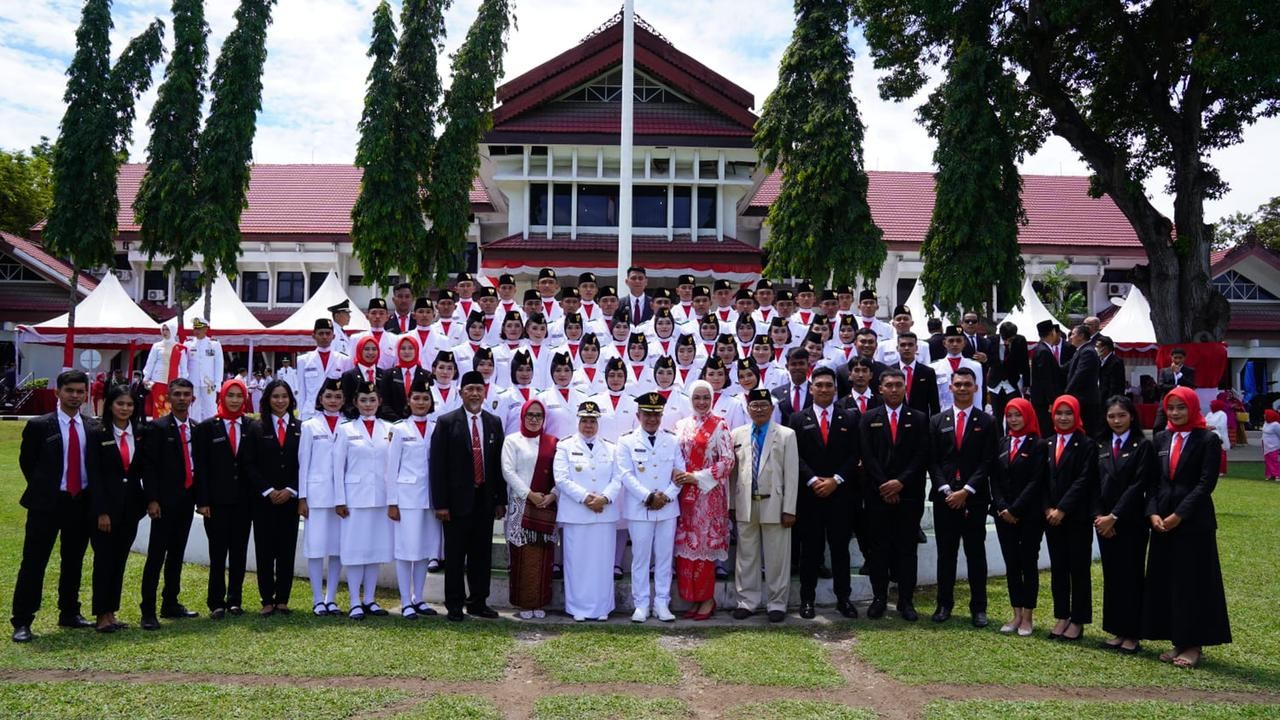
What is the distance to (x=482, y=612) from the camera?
314 inches

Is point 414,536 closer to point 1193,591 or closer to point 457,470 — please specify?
point 457,470

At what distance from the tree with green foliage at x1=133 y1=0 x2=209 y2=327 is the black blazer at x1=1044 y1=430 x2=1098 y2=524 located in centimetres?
2674

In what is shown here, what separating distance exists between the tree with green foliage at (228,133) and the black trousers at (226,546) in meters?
21.0

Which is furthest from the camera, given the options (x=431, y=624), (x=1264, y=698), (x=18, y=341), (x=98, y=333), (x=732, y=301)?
(x=18, y=341)

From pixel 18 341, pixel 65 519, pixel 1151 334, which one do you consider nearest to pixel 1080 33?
pixel 1151 334

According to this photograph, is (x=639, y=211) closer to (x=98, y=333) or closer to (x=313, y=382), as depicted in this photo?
(x=98, y=333)

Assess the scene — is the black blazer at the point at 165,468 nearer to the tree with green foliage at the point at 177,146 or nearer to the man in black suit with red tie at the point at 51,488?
the man in black suit with red tie at the point at 51,488

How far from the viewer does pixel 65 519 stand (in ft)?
23.0

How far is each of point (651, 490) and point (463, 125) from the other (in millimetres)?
18107

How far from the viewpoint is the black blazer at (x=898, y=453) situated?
7902mm

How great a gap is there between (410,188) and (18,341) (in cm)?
1708

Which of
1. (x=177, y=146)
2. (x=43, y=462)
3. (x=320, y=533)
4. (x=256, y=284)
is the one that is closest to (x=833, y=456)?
(x=320, y=533)

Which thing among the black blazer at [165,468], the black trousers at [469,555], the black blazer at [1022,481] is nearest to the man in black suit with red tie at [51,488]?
the black blazer at [165,468]

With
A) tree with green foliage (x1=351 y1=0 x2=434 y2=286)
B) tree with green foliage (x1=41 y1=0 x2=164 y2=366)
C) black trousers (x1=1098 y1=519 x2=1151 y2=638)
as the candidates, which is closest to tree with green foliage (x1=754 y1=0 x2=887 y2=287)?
tree with green foliage (x1=351 y1=0 x2=434 y2=286)
